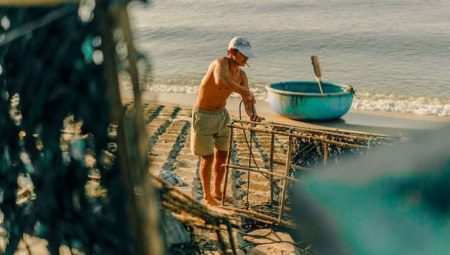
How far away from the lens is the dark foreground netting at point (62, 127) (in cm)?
146

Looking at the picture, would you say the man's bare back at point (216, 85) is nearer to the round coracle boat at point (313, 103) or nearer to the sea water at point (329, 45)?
the sea water at point (329, 45)

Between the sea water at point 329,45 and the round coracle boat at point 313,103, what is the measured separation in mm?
2526

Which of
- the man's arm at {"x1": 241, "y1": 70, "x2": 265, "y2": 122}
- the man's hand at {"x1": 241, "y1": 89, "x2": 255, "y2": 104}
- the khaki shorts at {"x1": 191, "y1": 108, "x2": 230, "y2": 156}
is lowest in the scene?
the khaki shorts at {"x1": 191, "y1": 108, "x2": 230, "y2": 156}

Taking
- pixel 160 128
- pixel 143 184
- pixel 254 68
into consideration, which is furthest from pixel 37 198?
pixel 254 68

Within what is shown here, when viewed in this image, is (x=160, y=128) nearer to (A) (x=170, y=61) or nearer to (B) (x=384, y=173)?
(B) (x=384, y=173)

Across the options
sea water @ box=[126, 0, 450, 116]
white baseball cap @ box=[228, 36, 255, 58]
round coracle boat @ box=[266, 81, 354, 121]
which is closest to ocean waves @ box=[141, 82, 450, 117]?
sea water @ box=[126, 0, 450, 116]

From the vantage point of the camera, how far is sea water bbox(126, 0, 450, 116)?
15.2 metres

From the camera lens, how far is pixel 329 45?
822 inches

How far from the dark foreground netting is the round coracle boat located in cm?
919

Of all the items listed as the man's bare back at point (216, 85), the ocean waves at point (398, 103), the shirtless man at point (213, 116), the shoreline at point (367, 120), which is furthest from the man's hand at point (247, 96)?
the ocean waves at point (398, 103)

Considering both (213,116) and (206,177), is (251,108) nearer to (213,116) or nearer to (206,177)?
(213,116)

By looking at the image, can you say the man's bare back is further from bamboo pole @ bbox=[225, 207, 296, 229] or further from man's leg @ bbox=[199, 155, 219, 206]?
bamboo pole @ bbox=[225, 207, 296, 229]

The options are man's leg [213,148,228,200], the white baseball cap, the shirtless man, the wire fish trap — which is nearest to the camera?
the wire fish trap

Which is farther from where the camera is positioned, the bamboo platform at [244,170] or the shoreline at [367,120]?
the shoreline at [367,120]
